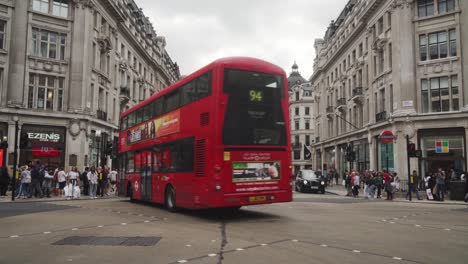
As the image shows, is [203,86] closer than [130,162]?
Yes

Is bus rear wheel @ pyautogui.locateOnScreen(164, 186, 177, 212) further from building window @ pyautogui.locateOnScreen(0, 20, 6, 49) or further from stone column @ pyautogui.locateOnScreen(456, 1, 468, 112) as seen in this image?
stone column @ pyautogui.locateOnScreen(456, 1, 468, 112)

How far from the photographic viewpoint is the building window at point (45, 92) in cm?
3219

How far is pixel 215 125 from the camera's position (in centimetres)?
1159

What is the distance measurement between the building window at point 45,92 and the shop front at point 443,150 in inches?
1156

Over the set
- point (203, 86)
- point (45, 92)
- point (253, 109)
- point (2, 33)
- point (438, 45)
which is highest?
point (2, 33)

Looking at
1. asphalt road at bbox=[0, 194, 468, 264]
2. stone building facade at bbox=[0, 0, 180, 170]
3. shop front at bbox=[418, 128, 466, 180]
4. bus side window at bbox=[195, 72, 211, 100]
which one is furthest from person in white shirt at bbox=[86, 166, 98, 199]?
shop front at bbox=[418, 128, 466, 180]

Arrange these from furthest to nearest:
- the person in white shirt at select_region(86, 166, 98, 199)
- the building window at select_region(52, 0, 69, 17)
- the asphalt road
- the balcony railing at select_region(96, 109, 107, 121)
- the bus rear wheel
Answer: the balcony railing at select_region(96, 109, 107, 121) < the building window at select_region(52, 0, 69, 17) < the person in white shirt at select_region(86, 166, 98, 199) < the bus rear wheel < the asphalt road

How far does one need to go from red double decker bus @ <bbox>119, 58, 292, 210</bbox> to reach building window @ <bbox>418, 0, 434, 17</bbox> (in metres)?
25.2

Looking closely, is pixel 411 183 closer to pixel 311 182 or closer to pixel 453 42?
pixel 311 182

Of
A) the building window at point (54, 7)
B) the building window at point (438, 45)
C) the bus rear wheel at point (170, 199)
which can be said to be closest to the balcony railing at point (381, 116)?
the building window at point (438, 45)

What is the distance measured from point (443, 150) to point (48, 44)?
3243 cm

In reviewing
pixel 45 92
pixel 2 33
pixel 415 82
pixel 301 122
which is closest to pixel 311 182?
pixel 415 82

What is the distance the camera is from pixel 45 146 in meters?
32.1

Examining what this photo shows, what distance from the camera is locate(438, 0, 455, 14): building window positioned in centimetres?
3112
